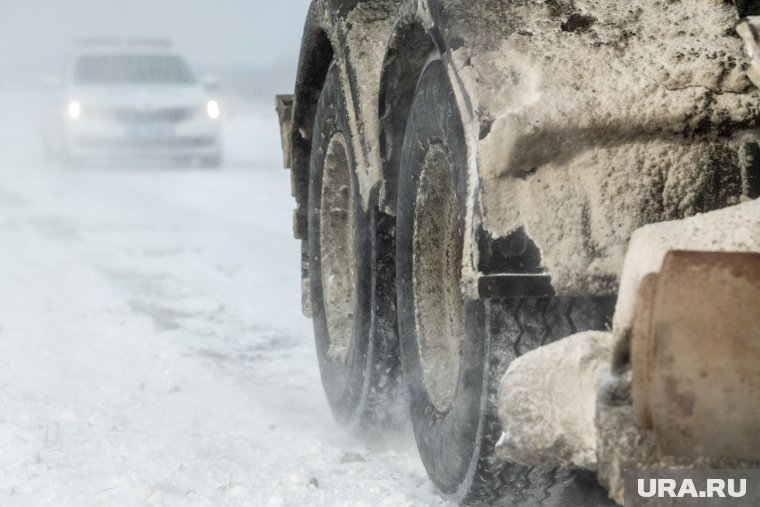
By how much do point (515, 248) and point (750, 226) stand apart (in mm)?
464

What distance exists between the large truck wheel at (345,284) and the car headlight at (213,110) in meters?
8.19

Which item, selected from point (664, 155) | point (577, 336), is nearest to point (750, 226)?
point (577, 336)

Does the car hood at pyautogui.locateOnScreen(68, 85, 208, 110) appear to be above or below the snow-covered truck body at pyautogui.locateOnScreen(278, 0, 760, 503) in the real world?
below

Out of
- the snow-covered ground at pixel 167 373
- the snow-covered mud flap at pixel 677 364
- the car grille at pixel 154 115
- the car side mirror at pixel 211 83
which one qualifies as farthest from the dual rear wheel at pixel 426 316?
the car side mirror at pixel 211 83

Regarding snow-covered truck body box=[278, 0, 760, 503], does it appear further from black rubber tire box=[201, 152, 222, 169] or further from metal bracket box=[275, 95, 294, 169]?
black rubber tire box=[201, 152, 222, 169]

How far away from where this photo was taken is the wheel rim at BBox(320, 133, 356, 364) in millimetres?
3066

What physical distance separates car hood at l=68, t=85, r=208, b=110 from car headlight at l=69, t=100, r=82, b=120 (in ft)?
0.16

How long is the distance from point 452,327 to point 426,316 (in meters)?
0.06

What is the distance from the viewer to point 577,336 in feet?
4.62

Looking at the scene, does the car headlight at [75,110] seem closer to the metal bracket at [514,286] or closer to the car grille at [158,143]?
the car grille at [158,143]

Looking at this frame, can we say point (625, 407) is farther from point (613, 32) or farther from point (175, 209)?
point (175, 209)

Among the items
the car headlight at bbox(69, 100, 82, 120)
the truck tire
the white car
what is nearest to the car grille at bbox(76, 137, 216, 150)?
the white car

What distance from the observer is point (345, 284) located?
3180mm

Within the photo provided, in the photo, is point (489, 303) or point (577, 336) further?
point (489, 303)
